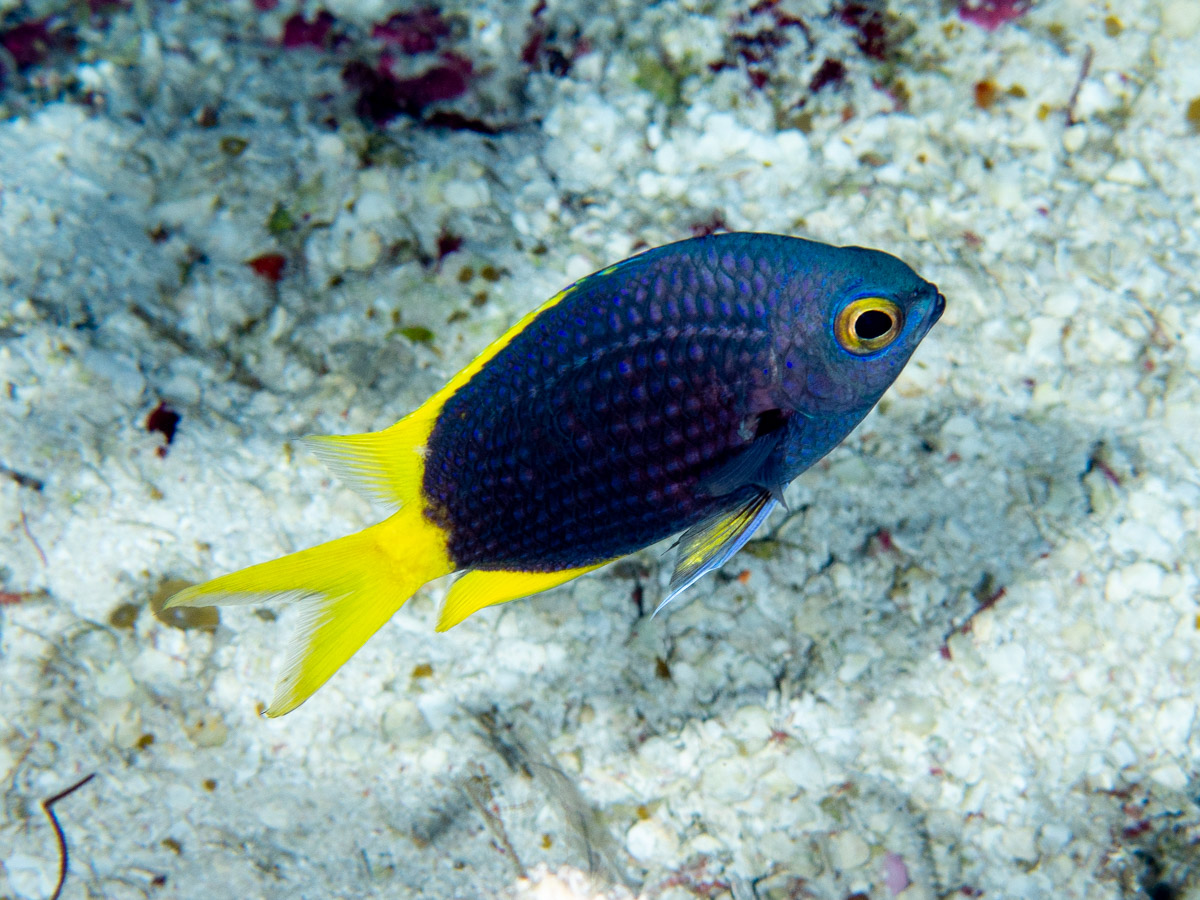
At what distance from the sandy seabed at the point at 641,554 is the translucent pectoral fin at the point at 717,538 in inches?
30.2

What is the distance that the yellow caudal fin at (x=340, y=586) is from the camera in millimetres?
1602

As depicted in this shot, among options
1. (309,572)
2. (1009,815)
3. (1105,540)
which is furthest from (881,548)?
(309,572)

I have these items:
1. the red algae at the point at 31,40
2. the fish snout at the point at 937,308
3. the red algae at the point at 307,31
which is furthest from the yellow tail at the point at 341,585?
the red algae at the point at 31,40

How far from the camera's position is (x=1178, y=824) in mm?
2285

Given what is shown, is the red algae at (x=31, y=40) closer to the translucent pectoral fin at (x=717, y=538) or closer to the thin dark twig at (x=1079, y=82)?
the translucent pectoral fin at (x=717, y=538)

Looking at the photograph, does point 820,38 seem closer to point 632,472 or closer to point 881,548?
point 881,548

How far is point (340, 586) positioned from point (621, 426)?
0.77m

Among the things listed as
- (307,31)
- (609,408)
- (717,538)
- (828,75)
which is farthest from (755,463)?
(307,31)

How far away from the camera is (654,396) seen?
1.56 meters

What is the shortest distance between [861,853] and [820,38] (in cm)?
312

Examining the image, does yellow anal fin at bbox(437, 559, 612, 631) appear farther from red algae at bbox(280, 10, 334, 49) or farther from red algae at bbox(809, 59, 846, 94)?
red algae at bbox(280, 10, 334, 49)

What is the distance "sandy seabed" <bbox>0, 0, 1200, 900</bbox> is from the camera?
7.52 ft

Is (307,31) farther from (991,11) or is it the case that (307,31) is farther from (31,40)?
(991,11)

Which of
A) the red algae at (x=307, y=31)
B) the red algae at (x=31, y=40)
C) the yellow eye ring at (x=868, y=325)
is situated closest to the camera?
the yellow eye ring at (x=868, y=325)
